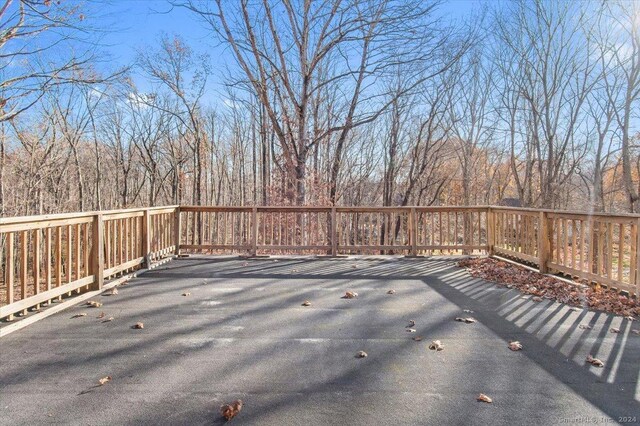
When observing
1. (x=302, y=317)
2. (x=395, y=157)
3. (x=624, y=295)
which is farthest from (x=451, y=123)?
(x=302, y=317)

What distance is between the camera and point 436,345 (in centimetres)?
295

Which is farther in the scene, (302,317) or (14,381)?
(302,317)

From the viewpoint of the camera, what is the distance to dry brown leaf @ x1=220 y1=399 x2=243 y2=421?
198cm

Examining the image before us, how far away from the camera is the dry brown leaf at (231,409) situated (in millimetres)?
1977

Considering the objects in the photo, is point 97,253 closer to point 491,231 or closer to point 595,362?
point 595,362

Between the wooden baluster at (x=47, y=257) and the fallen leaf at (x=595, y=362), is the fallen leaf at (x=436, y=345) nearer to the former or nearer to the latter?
the fallen leaf at (x=595, y=362)

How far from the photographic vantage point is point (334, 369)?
8.40 ft

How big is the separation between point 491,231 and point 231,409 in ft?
21.5

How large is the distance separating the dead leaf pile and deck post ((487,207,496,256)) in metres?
0.75

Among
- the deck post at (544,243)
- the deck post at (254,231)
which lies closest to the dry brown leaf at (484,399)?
the deck post at (544,243)

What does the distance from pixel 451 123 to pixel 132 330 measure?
51.6 ft

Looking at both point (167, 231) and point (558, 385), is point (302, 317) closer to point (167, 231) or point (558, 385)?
point (558, 385)

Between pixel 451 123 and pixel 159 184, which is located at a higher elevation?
pixel 451 123

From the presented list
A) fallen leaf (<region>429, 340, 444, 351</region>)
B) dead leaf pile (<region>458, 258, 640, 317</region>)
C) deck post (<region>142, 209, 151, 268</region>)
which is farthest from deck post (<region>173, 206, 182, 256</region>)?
fallen leaf (<region>429, 340, 444, 351</region>)
